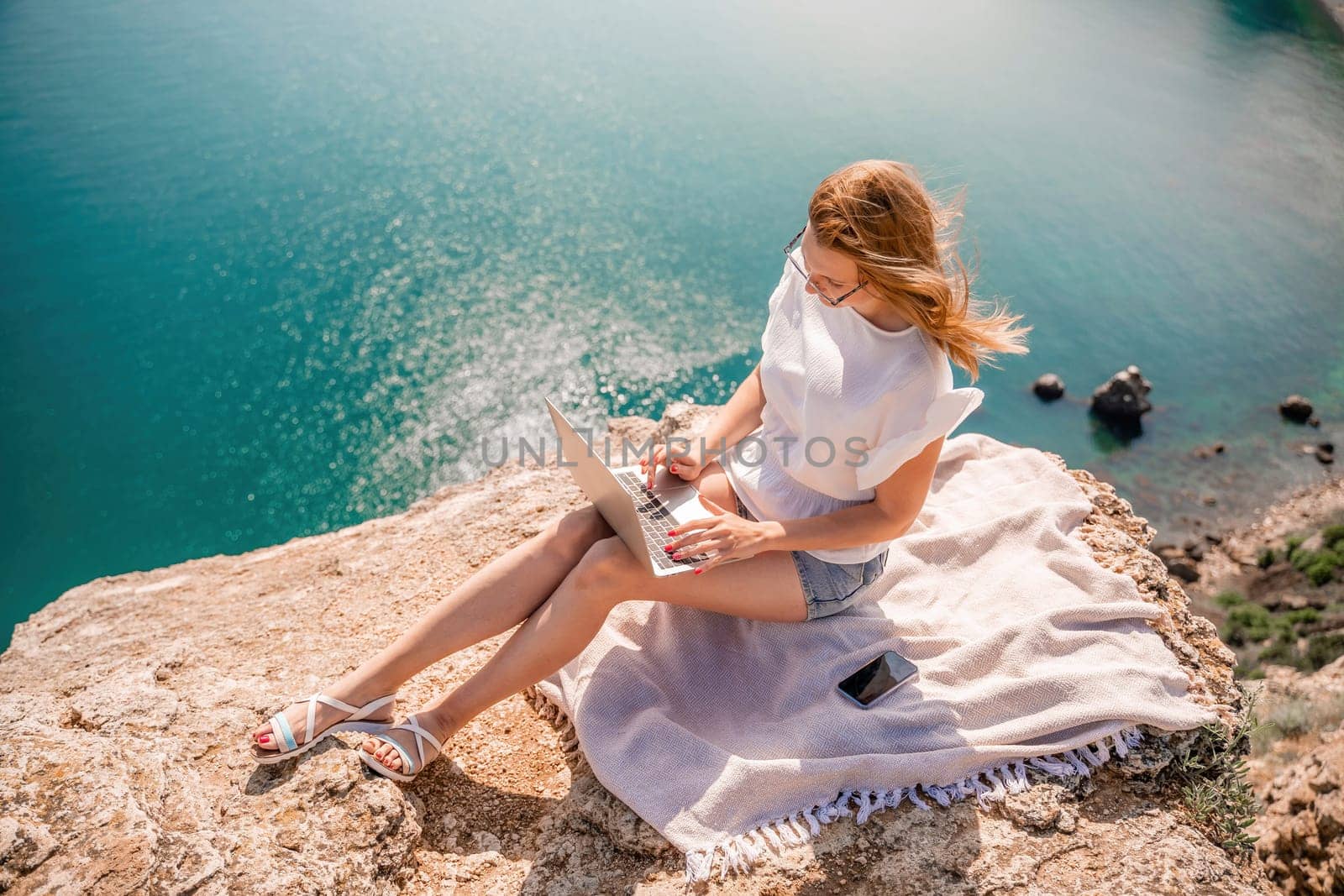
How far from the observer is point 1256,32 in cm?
2362

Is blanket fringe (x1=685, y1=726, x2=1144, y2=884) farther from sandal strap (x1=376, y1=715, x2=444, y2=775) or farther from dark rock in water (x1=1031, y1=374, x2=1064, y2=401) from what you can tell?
dark rock in water (x1=1031, y1=374, x2=1064, y2=401)

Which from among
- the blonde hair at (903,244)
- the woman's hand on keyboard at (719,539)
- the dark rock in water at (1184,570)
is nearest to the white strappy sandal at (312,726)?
the woman's hand on keyboard at (719,539)

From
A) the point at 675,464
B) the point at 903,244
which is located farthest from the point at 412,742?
the point at 903,244

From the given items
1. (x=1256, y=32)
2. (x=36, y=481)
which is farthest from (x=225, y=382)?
(x=1256, y=32)

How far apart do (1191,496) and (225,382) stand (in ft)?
46.7

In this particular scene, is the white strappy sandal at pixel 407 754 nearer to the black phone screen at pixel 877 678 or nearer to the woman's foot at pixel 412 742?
the woman's foot at pixel 412 742

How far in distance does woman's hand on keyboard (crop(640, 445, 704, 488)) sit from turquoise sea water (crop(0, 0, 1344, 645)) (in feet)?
24.6

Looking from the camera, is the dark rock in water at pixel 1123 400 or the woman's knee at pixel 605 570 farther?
the dark rock in water at pixel 1123 400

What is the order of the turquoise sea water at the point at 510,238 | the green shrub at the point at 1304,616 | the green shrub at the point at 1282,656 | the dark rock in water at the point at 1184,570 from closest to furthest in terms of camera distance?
1. the green shrub at the point at 1282,656
2. the green shrub at the point at 1304,616
3. the turquoise sea water at the point at 510,238
4. the dark rock in water at the point at 1184,570

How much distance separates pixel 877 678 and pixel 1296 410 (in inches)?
586

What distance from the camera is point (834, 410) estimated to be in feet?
9.53

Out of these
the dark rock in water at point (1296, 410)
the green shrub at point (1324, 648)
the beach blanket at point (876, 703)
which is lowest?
the green shrub at point (1324, 648)

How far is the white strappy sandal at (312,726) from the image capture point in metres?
2.65

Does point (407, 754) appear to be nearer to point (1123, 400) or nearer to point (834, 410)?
point (834, 410)
